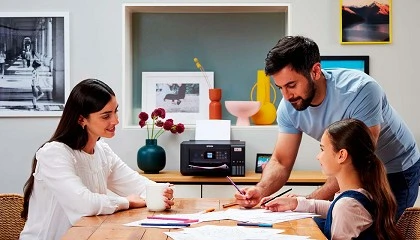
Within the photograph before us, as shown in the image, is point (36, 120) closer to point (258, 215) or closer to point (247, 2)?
point (247, 2)

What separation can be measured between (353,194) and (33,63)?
10.1 feet

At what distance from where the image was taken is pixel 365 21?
4855 mm

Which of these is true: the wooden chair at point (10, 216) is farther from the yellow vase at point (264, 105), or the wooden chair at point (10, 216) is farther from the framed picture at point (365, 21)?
the framed picture at point (365, 21)

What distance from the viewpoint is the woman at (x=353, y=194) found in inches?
93.2

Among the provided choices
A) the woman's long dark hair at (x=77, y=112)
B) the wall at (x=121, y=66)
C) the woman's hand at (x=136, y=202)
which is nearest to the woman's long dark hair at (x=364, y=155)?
the woman's hand at (x=136, y=202)

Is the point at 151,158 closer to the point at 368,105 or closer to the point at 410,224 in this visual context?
the point at 368,105

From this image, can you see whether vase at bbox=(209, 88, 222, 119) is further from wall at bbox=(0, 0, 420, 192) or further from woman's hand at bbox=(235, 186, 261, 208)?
woman's hand at bbox=(235, 186, 261, 208)

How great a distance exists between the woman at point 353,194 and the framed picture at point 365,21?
235 centimetres

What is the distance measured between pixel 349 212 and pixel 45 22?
3.10 m

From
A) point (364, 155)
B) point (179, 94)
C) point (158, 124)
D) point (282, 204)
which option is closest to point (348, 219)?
point (364, 155)

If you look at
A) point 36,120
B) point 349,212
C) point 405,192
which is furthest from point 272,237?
point 36,120

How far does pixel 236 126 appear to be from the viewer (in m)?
4.91

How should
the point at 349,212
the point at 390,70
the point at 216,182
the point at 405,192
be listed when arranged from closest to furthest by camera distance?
the point at 349,212 < the point at 405,192 < the point at 216,182 < the point at 390,70

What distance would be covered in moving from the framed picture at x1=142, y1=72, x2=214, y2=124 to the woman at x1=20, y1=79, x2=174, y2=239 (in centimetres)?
191
